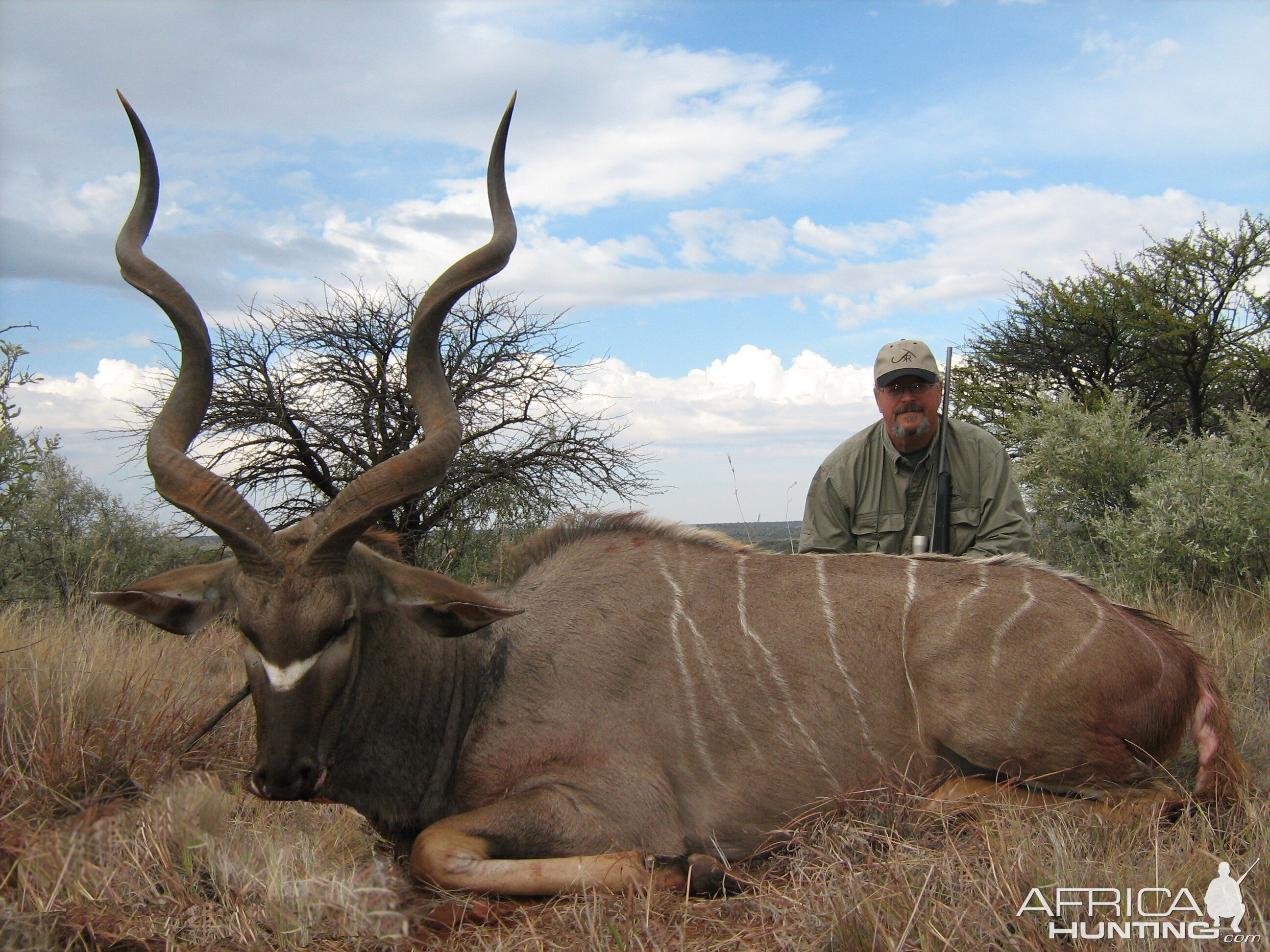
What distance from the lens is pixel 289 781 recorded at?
279 cm

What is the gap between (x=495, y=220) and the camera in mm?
3666

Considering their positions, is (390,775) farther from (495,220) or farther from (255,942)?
(495,220)

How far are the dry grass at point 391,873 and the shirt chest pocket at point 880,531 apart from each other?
2.08m

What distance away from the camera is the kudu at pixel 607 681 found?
289cm

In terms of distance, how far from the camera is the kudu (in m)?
2.89

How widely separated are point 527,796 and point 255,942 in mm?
861

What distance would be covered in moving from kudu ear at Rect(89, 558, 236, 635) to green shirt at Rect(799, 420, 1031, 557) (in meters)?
3.36

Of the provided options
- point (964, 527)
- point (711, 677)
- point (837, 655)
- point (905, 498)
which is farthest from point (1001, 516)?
point (711, 677)

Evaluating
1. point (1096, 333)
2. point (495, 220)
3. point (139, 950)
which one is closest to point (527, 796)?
point (139, 950)

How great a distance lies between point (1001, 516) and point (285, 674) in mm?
3795

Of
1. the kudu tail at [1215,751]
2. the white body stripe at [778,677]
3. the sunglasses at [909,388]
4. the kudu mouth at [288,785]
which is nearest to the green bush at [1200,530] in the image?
the sunglasses at [909,388]

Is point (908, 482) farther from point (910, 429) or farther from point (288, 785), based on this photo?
point (288, 785)

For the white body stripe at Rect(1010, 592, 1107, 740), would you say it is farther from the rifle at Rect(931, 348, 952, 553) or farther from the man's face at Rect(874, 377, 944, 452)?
the man's face at Rect(874, 377, 944, 452)

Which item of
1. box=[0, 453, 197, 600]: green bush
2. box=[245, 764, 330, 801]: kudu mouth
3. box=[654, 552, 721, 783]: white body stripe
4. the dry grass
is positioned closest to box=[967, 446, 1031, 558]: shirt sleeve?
the dry grass
